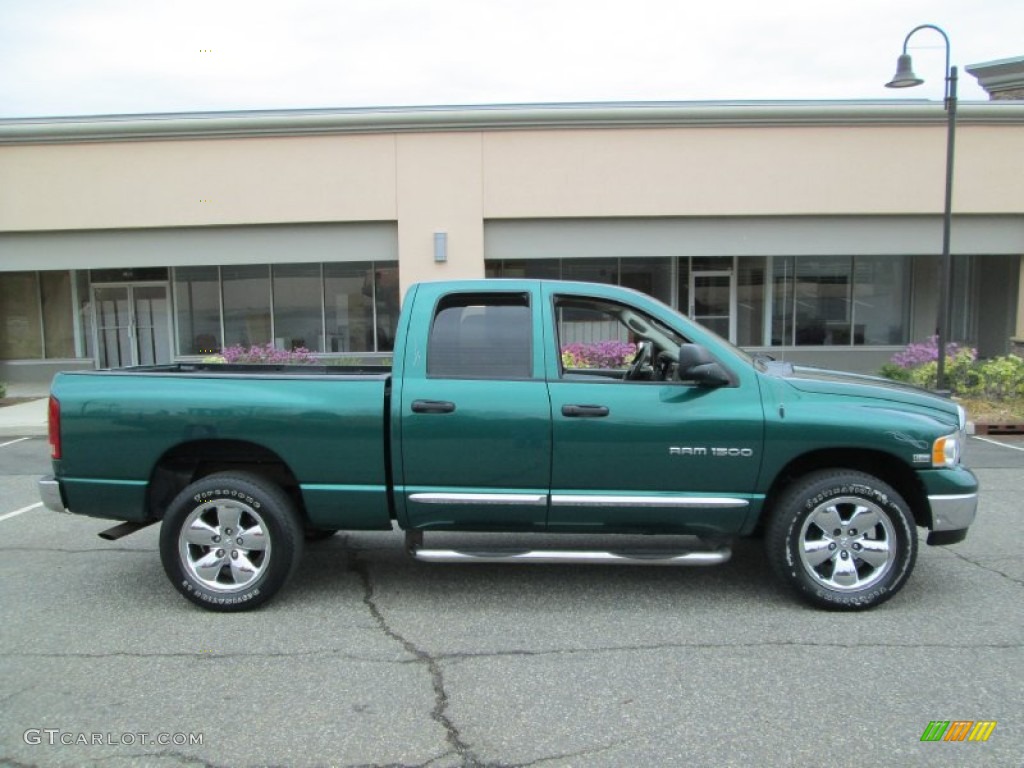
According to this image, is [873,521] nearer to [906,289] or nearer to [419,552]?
[419,552]

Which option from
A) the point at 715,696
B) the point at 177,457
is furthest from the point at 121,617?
the point at 715,696

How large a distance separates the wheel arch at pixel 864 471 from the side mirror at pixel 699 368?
653 mm

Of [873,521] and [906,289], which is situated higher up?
[906,289]

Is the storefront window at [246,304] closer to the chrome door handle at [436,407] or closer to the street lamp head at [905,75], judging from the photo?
the street lamp head at [905,75]

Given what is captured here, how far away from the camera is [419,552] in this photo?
4.56m

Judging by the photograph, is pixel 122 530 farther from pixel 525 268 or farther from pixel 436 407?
pixel 525 268

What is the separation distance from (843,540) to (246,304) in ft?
53.4

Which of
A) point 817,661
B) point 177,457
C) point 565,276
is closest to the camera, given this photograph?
point 817,661

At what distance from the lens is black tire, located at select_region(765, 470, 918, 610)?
439 cm

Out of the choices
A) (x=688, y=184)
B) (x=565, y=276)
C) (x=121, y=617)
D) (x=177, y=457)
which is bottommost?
(x=121, y=617)

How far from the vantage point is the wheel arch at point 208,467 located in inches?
184

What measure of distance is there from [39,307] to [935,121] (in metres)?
20.2

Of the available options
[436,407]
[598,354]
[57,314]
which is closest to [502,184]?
[598,354]

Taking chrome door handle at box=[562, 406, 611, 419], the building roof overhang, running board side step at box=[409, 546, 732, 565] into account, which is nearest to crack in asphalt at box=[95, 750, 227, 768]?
running board side step at box=[409, 546, 732, 565]
